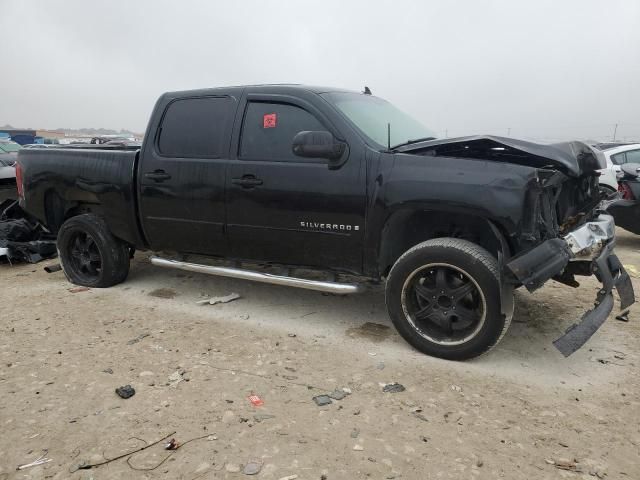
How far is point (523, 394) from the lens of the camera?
3158 millimetres

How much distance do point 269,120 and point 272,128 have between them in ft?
0.25

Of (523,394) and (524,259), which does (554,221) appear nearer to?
(524,259)

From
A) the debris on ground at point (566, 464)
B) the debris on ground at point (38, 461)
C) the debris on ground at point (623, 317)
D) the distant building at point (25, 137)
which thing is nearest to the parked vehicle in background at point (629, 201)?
the debris on ground at point (623, 317)

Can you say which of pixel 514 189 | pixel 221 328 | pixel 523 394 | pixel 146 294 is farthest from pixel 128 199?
pixel 523 394

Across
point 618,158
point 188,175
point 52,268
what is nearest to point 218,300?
point 188,175

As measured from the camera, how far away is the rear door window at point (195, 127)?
14.4ft

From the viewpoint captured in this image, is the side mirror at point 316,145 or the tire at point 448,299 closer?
the tire at point 448,299

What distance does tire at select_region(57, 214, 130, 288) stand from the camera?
5.10 metres

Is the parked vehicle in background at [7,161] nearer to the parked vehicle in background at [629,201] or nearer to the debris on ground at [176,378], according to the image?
the debris on ground at [176,378]

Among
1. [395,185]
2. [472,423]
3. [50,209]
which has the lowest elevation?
[472,423]

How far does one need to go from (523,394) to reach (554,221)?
123cm

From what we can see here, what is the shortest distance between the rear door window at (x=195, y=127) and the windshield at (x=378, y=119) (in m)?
0.96

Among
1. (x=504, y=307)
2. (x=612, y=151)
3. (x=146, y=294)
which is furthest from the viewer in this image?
(x=612, y=151)

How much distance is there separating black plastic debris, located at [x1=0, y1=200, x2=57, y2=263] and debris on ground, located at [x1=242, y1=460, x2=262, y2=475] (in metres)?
5.30
